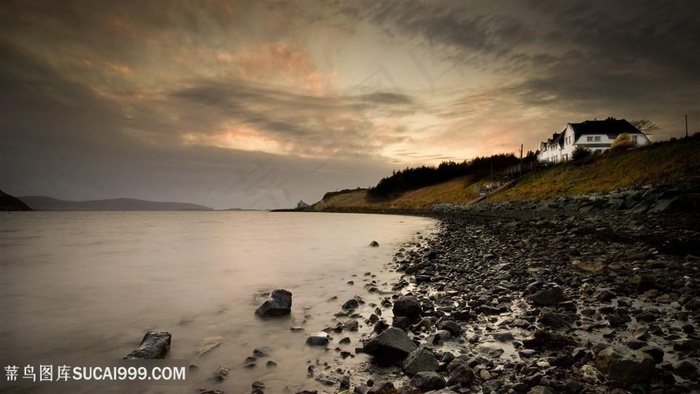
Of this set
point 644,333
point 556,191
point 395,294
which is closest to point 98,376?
point 395,294

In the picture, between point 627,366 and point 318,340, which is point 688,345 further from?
point 318,340

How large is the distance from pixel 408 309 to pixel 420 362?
2192 mm

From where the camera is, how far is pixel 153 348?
5594mm

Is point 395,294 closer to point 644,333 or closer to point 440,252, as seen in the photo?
point 644,333

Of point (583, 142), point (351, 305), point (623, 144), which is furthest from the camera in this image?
point (583, 142)

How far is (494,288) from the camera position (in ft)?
27.5

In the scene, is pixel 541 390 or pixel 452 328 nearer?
pixel 541 390

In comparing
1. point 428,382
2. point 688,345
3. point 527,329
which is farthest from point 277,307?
point 688,345

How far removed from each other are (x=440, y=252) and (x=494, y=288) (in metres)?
7.28

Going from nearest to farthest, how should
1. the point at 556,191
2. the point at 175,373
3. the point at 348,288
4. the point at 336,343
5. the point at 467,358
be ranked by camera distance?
the point at 467,358, the point at 175,373, the point at 336,343, the point at 348,288, the point at 556,191

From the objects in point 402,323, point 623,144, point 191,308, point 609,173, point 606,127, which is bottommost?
point 191,308

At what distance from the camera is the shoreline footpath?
3.87 meters

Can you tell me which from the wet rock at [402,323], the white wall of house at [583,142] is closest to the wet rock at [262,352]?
the wet rock at [402,323]

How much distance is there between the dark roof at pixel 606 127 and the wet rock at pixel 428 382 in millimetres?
94526
